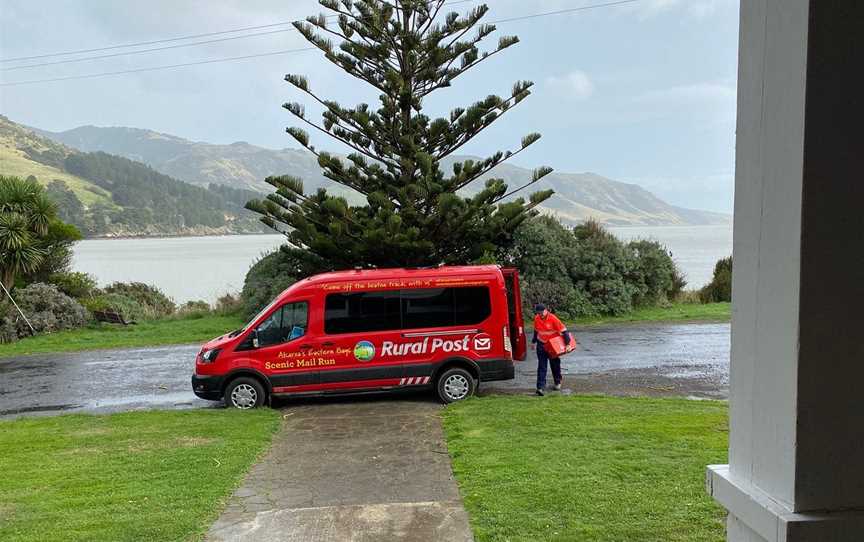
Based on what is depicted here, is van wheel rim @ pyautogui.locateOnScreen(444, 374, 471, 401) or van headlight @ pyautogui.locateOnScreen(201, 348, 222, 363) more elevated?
van headlight @ pyautogui.locateOnScreen(201, 348, 222, 363)

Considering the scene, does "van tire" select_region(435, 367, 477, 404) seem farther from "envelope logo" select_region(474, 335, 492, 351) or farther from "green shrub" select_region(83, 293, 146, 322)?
"green shrub" select_region(83, 293, 146, 322)

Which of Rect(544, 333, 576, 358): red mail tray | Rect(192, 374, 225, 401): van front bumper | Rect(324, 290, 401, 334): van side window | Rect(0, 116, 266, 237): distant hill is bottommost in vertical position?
Rect(192, 374, 225, 401): van front bumper

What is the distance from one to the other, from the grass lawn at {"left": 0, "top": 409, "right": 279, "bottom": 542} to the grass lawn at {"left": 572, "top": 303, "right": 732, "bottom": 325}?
563 inches

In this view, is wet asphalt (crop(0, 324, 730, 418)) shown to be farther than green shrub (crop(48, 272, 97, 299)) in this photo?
No

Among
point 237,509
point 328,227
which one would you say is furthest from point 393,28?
point 237,509

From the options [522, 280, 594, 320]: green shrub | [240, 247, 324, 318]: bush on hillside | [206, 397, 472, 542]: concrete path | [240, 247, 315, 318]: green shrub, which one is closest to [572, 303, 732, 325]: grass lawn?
[522, 280, 594, 320]: green shrub

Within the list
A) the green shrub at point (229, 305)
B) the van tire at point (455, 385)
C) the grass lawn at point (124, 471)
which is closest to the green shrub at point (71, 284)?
the green shrub at point (229, 305)

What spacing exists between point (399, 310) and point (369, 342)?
0.71 meters

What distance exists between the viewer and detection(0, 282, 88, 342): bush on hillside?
75.4 feet

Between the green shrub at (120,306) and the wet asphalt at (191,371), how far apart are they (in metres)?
6.75

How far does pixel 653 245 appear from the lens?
2584cm

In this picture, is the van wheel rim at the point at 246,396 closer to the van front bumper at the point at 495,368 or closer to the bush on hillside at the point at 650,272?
the van front bumper at the point at 495,368

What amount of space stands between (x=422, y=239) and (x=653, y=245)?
1000 centimetres

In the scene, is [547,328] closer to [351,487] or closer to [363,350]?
[363,350]
